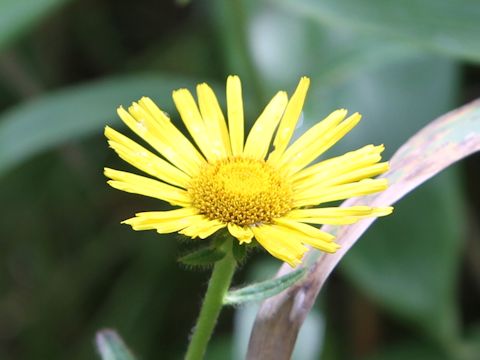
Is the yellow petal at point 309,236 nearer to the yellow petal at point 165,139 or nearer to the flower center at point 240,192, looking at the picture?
the flower center at point 240,192

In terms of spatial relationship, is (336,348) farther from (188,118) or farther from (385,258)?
(188,118)

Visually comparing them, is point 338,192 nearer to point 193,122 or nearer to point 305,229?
point 305,229

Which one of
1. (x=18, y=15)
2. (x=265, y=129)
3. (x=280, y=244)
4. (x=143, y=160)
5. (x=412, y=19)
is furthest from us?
(x=18, y=15)

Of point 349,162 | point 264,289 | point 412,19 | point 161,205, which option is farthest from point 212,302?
point 161,205

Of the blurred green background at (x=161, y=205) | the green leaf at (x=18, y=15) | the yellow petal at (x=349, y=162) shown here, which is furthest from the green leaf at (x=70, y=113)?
the yellow petal at (x=349, y=162)

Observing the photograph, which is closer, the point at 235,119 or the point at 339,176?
the point at 339,176

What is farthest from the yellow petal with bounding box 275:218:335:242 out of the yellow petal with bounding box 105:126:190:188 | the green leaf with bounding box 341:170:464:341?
the green leaf with bounding box 341:170:464:341

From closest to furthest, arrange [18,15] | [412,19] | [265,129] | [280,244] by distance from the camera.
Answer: [280,244] → [265,129] → [412,19] → [18,15]

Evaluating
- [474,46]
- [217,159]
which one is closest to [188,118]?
[217,159]
